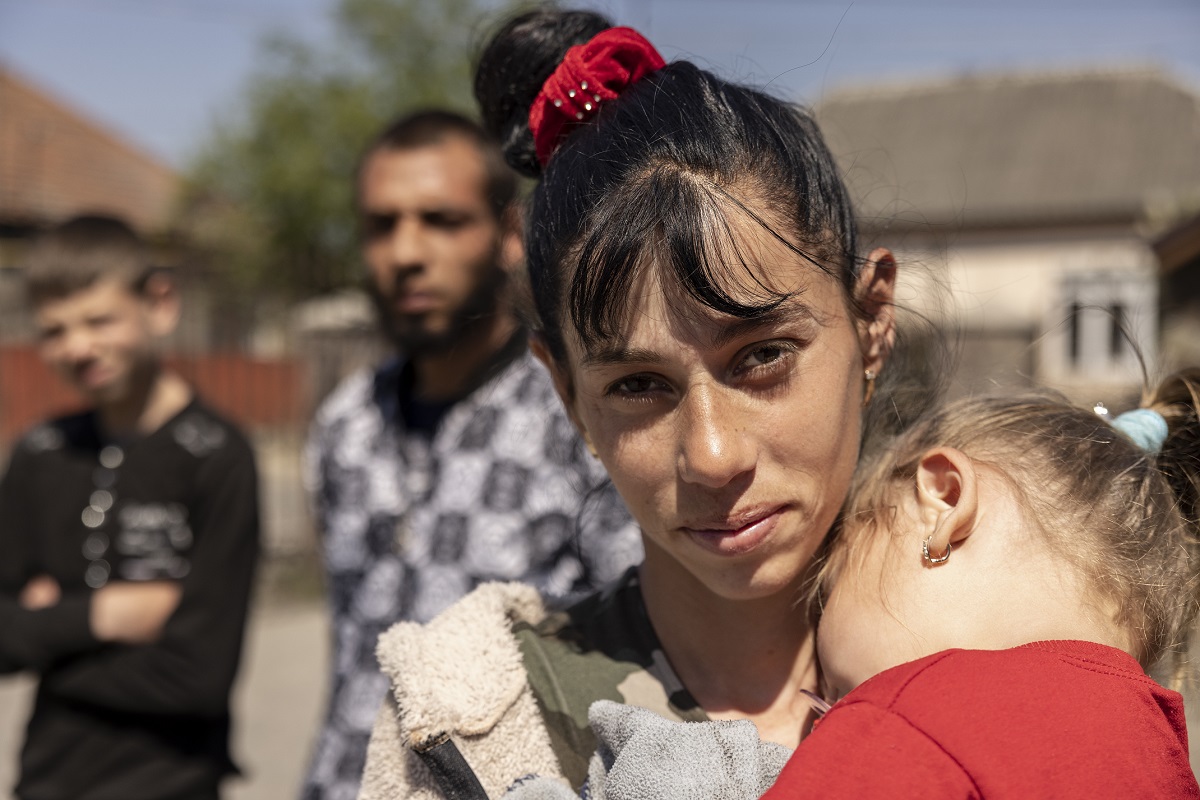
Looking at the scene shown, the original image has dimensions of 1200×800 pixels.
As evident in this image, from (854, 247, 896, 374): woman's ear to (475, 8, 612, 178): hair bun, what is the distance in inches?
19.9

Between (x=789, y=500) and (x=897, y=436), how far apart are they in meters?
0.29

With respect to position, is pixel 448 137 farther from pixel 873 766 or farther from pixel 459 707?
pixel 873 766

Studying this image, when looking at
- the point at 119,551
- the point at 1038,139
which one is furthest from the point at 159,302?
the point at 1038,139

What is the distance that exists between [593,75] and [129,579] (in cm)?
206

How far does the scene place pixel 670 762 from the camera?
1207 millimetres

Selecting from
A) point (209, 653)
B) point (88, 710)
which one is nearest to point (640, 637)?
point (209, 653)

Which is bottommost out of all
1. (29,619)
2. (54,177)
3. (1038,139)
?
(29,619)

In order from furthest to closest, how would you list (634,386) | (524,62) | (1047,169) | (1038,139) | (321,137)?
(1038,139) → (1047,169) → (321,137) → (524,62) → (634,386)

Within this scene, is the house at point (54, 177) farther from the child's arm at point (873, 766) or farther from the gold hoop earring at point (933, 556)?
the child's arm at point (873, 766)

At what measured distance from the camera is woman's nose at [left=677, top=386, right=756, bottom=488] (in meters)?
1.25

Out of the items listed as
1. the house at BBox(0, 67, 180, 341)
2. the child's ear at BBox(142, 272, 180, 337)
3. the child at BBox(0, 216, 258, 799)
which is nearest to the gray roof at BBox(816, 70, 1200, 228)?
the house at BBox(0, 67, 180, 341)

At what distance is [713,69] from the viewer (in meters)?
1.48

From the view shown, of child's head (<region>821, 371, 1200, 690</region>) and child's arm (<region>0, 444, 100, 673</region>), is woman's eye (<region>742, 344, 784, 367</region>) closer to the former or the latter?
child's head (<region>821, 371, 1200, 690</region>)

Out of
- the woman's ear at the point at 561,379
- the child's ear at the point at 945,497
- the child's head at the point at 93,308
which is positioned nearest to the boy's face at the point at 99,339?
the child's head at the point at 93,308
